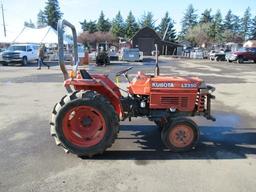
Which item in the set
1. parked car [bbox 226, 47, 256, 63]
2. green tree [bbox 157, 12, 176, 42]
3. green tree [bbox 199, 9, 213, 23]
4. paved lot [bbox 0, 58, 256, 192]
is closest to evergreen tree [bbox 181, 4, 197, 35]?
green tree [bbox 199, 9, 213, 23]

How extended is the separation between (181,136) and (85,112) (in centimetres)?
164

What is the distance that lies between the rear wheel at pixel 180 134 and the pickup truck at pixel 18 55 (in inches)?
967

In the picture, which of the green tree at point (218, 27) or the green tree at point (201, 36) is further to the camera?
the green tree at point (218, 27)

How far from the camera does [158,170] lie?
193 inches

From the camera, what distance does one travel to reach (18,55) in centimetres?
2797

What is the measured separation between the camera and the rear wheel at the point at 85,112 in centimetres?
529

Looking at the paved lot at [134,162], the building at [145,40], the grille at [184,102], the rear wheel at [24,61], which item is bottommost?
the paved lot at [134,162]

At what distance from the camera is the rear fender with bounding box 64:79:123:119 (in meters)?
5.56

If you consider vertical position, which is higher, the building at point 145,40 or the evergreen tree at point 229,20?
the evergreen tree at point 229,20

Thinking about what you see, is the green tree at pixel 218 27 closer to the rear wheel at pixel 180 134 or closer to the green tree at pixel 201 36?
the green tree at pixel 201 36

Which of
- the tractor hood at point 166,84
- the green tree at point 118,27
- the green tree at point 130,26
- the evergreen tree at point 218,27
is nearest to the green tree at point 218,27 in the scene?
the evergreen tree at point 218,27

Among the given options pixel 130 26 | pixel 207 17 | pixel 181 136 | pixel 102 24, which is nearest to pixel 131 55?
pixel 181 136

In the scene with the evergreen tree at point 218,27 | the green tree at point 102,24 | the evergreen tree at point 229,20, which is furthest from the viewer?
the evergreen tree at point 229,20

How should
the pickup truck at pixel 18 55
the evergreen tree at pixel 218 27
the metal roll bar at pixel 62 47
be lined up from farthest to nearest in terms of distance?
the evergreen tree at pixel 218 27 → the pickup truck at pixel 18 55 → the metal roll bar at pixel 62 47
